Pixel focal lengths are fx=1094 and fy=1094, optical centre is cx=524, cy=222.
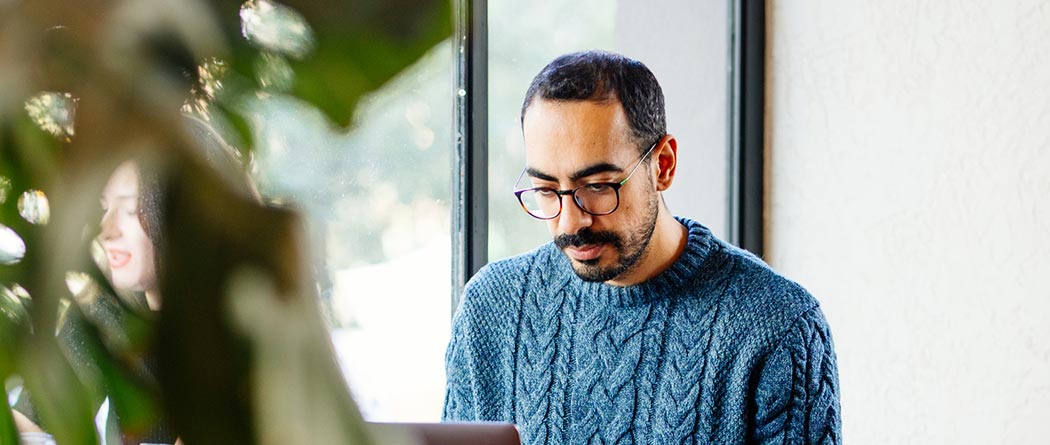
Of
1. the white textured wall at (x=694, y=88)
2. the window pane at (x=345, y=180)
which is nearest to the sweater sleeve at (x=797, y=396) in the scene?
the window pane at (x=345, y=180)

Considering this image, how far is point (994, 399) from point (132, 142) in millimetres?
2297

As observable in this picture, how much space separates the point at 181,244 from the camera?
15 centimetres

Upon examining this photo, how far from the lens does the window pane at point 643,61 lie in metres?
2.29

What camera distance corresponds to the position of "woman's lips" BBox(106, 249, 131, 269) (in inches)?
6.5

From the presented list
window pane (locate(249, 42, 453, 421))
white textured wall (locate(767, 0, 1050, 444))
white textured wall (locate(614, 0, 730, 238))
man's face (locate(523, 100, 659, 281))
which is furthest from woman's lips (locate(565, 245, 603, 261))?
white textured wall (locate(614, 0, 730, 238))

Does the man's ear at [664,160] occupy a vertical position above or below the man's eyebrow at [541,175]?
above

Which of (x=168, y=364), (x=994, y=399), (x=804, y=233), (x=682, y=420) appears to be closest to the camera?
(x=168, y=364)

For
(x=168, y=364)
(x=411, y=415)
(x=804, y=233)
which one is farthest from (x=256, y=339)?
(x=804, y=233)

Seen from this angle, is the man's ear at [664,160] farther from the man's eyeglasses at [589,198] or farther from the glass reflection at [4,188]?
the glass reflection at [4,188]

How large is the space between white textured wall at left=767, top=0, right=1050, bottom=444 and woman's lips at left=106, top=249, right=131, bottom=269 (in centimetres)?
219

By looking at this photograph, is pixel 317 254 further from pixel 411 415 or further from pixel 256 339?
pixel 411 415

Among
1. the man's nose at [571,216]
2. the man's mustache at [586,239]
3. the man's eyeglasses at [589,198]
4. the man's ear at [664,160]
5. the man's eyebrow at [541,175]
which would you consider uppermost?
the man's ear at [664,160]

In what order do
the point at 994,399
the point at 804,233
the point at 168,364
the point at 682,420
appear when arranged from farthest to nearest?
the point at 804,233 < the point at 994,399 < the point at 682,420 < the point at 168,364

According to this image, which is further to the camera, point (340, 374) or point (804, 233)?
point (804, 233)
